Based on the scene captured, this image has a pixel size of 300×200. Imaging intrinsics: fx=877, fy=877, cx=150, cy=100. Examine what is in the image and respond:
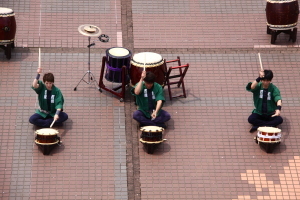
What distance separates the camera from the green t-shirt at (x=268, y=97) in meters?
17.1

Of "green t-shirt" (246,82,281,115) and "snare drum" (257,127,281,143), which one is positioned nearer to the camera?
"snare drum" (257,127,281,143)

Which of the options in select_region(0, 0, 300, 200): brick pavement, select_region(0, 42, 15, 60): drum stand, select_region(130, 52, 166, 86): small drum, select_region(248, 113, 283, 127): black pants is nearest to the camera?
select_region(0, 0, 300, 200): brick pavement

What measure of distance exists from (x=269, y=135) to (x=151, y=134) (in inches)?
88.1

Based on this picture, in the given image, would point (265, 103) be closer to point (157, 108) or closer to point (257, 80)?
point (257, 80)

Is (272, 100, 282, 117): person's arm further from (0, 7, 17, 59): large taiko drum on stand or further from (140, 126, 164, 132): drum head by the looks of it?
(0, 7, 17, 59): large taiko drum on stand

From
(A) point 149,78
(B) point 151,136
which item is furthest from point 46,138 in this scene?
(A) point 149,78

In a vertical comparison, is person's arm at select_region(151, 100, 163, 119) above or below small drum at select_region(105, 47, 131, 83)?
below

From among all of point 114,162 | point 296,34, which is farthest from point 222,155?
point 296,34

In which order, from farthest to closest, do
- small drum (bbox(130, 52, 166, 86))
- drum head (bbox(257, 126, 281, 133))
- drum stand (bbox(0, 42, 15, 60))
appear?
1. drum stand (bbox(0, 42, 15, 60))
2. small drum (bbox(130, 52, 166, 86))
3. drum head (bbox(257, 126, 281, 133))

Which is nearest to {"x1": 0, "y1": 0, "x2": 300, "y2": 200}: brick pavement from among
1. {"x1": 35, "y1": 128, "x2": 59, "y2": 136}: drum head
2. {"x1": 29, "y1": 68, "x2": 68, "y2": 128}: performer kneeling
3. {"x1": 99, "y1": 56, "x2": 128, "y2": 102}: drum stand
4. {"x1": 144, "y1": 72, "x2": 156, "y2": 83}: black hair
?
{"x1": 99, "y1": 56, "x2": 128, "y2": 102}: drum stand

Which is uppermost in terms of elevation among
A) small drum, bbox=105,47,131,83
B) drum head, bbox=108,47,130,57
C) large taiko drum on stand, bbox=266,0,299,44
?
large taiko drum on stand, bbox=266,0,299,44

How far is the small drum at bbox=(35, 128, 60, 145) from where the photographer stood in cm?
1633

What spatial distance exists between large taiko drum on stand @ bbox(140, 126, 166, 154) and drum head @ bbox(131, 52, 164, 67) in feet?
4.83

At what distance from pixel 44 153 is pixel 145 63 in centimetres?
270
